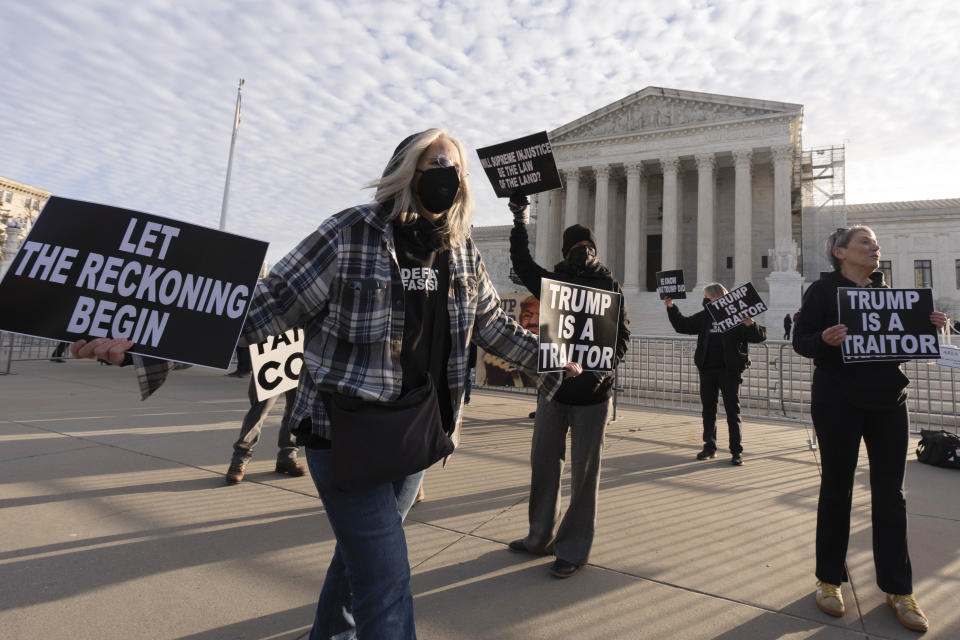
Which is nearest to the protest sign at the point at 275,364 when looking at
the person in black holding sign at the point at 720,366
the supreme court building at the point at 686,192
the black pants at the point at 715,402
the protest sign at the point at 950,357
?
the person in black holding sign at the point at 720,366

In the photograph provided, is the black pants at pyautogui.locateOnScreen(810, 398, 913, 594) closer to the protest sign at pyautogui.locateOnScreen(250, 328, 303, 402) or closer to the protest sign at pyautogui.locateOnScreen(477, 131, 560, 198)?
the protest sign at pyautogui.locateOnScreen(477, 131, 560, 198)

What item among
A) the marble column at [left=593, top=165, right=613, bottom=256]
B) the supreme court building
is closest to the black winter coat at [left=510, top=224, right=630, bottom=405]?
the supreme court building

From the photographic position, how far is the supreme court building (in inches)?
1332

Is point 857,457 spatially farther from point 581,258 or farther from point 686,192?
point 686,192

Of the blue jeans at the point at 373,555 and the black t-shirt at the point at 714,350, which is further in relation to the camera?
the black t-shirt at the point at 714,350

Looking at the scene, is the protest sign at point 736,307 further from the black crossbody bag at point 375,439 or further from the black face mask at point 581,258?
the black crossbody bag at point 375,439

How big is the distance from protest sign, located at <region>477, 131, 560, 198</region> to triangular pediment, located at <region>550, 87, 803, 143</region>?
119ft

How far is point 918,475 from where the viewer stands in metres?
5.44

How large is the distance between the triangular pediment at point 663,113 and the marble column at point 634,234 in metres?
3.33

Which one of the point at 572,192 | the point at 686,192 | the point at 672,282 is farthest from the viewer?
the point at 686,192

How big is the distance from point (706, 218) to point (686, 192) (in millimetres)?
5494

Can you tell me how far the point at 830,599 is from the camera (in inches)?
105

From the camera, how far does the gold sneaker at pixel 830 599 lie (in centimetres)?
263

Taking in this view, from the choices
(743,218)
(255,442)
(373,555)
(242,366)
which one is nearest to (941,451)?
(373,555)
